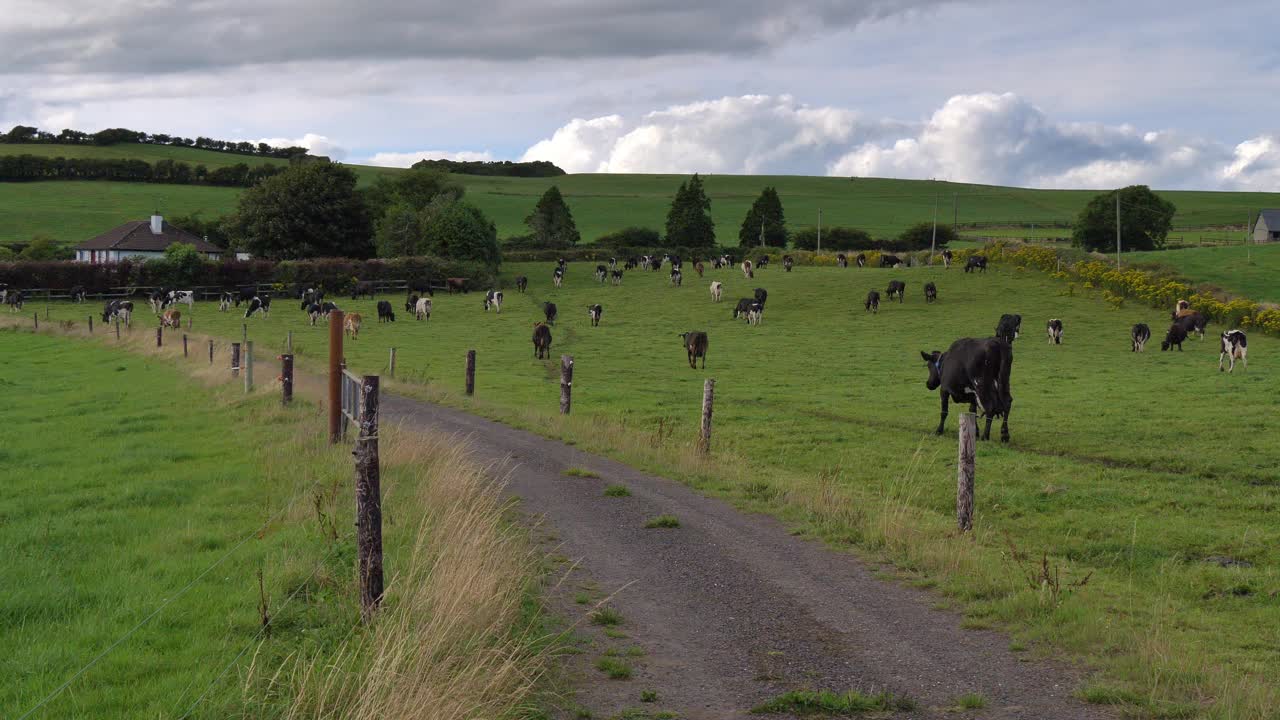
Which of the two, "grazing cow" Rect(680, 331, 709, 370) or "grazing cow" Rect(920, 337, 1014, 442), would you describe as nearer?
"grazing cow" Rect(920, 337, 1014, 442)

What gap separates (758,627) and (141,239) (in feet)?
314

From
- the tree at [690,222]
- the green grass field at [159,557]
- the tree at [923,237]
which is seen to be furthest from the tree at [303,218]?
the green grass field at [159,557]

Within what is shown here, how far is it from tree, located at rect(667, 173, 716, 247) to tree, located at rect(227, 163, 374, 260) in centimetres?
3386

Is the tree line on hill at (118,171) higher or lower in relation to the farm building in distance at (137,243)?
higher

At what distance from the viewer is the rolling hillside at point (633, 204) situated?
411ft

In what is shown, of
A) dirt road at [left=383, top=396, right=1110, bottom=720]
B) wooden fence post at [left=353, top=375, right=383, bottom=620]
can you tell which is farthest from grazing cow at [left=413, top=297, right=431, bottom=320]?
wooden fence post at [left=353, top=375, right=383, bottom=620]

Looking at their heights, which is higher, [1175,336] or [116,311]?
[1175,336]

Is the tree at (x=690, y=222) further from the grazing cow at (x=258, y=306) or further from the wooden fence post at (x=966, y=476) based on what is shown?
the wooden fence post at (x=966, y=476)

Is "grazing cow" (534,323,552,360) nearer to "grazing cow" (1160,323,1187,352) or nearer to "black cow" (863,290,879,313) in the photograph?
"black cow" (863,290,879,313)

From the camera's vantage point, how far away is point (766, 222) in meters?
113

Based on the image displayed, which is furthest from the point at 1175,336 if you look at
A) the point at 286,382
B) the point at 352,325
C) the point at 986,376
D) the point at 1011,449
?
the point at 352,325

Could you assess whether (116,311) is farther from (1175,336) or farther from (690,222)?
(690,222)

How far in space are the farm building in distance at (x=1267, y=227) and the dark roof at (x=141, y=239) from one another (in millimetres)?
103308

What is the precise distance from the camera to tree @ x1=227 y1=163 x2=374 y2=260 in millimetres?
83750
